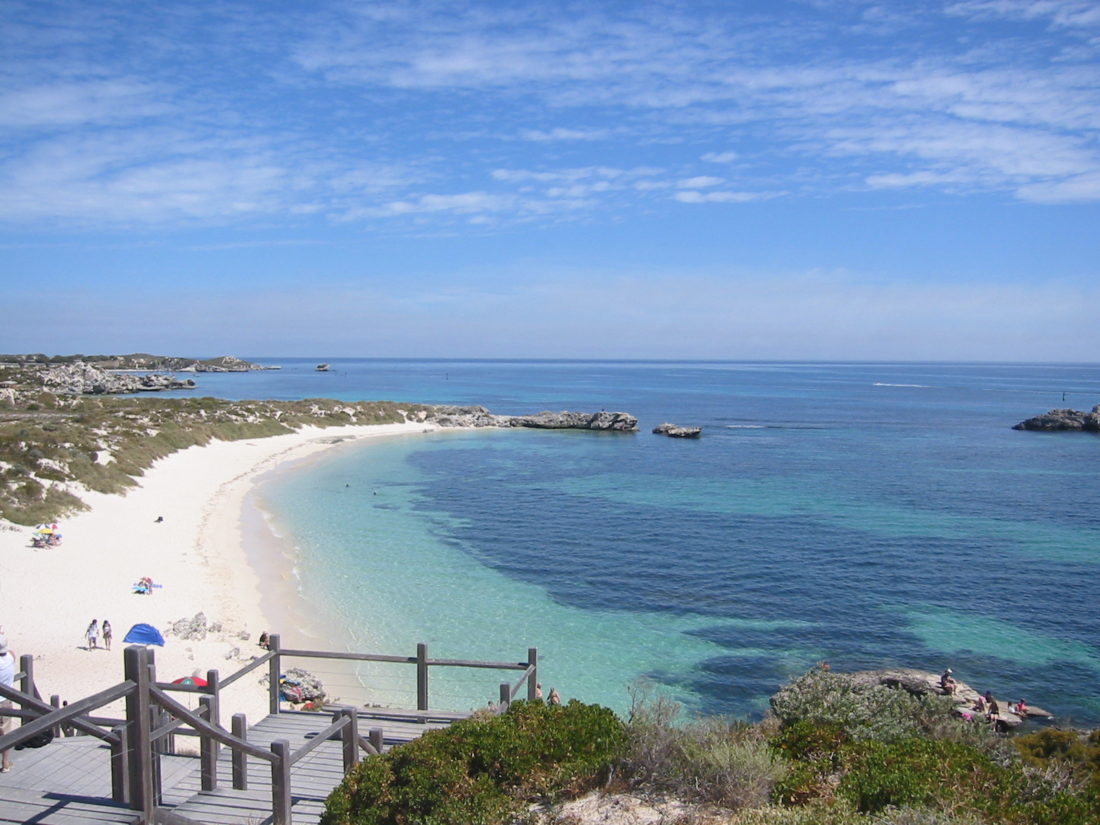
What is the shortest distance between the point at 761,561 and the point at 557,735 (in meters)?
23.8

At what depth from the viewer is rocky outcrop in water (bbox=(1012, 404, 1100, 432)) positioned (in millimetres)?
87250

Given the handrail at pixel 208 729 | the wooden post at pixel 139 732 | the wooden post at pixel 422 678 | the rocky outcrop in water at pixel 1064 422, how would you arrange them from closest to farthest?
the wooden post at pixel 139 732, the handrail at pixel 208 729, the wooden post at pixel 422 678, the rocky outcrop in water at pixel 1064 422

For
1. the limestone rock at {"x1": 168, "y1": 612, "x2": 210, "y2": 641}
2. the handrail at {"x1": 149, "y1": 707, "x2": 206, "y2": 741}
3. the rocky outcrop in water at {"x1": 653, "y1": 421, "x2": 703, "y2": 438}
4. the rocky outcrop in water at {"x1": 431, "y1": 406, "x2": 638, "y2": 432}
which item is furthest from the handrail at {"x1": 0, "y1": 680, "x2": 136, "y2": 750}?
the rocky outcrop in water at {"x1": 431, "y1": 406, "x2": 638, "y2": 432}

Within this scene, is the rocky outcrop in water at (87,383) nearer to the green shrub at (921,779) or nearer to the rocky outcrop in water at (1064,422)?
the green shrub at (921,779)

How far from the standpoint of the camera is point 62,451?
37.3m

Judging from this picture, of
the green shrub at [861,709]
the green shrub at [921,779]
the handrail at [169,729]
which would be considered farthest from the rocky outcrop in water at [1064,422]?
the handrail at [169,729]

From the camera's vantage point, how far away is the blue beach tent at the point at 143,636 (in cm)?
1692

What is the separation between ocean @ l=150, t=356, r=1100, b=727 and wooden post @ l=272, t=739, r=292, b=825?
6890 millimetres

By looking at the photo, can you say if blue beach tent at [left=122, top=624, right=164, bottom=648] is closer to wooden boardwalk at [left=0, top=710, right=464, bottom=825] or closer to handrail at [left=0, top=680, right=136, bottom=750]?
wooden boardwalk at [left=0, top=710, right=464, bottom=825]

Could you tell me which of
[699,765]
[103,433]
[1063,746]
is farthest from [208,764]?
[103,433]

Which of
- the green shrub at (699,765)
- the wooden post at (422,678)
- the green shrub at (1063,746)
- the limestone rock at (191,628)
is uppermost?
the green shrub at (699,765)

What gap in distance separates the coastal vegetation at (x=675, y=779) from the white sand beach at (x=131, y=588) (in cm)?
1008

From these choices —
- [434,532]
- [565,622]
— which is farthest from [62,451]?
[565,622]

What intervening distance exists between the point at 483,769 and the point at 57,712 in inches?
152
